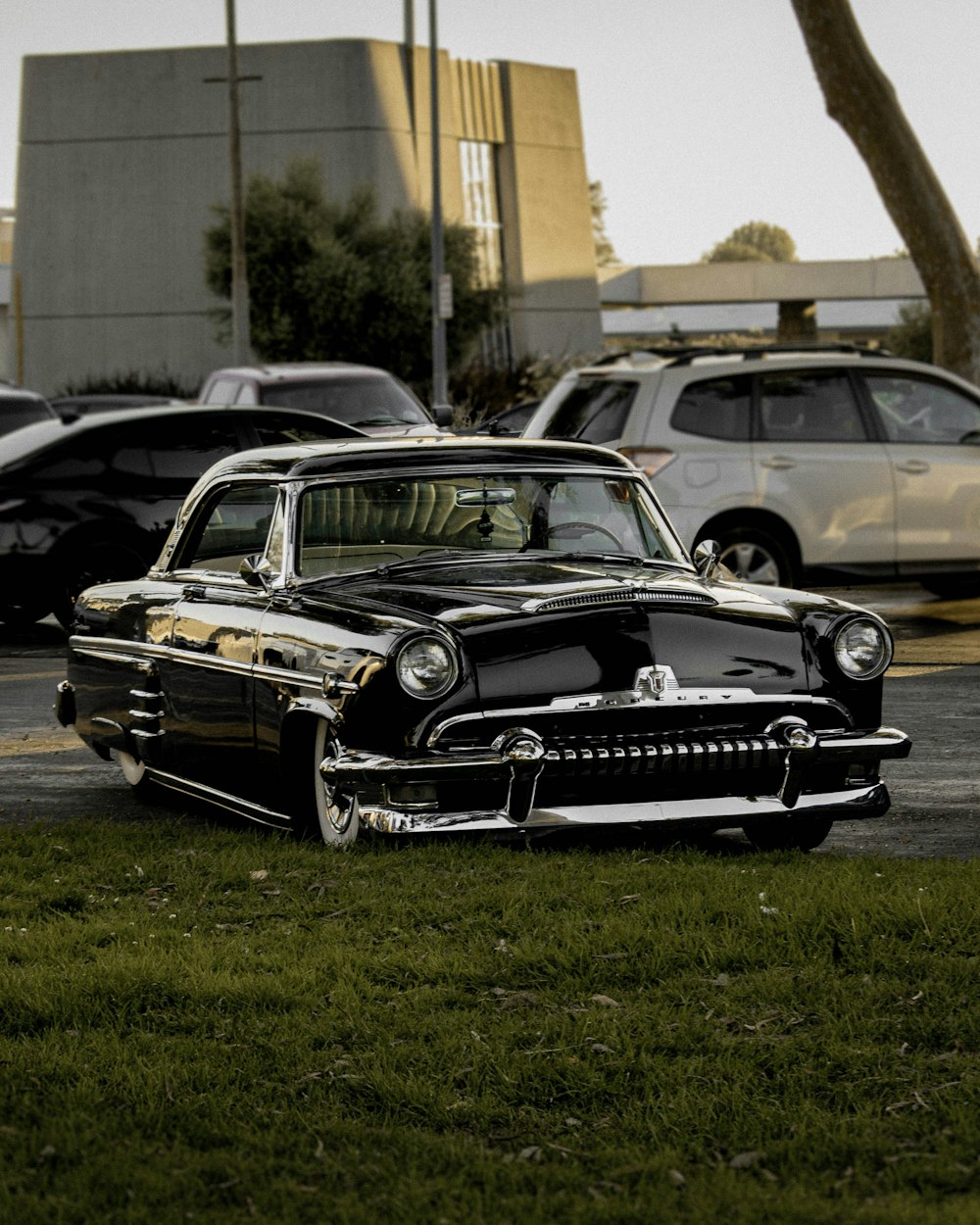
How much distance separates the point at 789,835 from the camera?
746 cm

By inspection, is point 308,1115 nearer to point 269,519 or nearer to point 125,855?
point 125,855

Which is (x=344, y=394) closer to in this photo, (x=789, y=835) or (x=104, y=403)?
(x=104, y=403)

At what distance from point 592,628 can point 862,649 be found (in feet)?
3.33

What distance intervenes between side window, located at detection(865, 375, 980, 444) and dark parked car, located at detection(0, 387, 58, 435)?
410 inches

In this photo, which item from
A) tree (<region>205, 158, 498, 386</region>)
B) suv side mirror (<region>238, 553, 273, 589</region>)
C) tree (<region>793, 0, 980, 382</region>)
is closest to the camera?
suv side mirror (<region>238, 553, 273, 589</region>)

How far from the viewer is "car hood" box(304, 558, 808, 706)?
665 cm

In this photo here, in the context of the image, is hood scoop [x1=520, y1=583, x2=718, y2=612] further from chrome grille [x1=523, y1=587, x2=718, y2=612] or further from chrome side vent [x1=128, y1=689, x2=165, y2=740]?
chrome side vent [x1=128, y1=689, x2=165, y2=740]

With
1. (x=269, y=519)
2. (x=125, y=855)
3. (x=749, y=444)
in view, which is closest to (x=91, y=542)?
(x=749, y=444)

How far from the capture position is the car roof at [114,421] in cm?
1494

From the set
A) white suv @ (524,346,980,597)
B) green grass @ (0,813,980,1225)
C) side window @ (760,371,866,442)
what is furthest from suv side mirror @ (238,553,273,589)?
side window @ (760,371,866,442)

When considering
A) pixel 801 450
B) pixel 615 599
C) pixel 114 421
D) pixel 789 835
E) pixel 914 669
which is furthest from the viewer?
pixel 114 421

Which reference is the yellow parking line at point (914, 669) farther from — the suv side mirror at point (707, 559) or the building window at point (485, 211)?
the building window at point (485, 211)

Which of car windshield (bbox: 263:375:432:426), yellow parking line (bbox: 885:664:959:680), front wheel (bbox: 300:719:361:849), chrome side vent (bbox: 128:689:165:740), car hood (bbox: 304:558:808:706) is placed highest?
car windshield (bbox: 263:375:432:426)

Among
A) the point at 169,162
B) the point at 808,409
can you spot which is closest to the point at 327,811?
the point at 808,409
